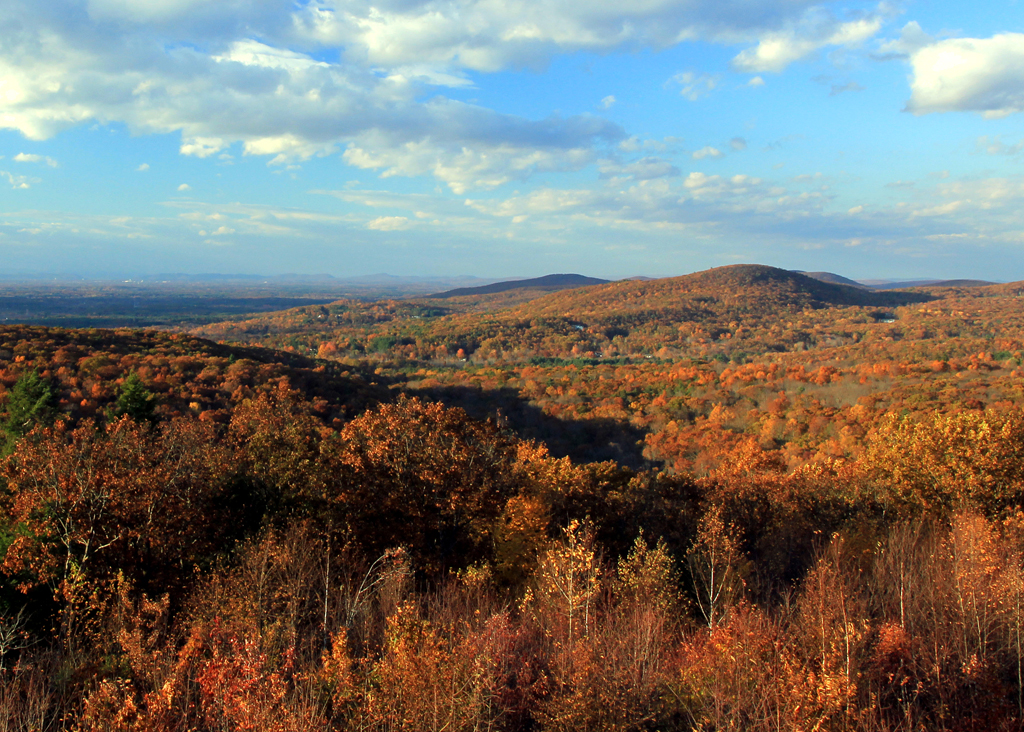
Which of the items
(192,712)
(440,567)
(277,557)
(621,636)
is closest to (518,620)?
(621,636)

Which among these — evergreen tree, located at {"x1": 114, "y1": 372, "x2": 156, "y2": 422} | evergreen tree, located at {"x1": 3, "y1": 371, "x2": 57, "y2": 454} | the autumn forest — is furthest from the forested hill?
evergreen tree, located at {"x1": 3, "y1": 371, "x2": 57, "y2": 454}

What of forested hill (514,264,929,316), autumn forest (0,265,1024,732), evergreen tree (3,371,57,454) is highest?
forested hill (514,264,929,316)

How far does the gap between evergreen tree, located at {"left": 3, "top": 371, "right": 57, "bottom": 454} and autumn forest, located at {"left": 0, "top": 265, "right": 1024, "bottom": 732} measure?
0.16 metres

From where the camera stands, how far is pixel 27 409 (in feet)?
77.7

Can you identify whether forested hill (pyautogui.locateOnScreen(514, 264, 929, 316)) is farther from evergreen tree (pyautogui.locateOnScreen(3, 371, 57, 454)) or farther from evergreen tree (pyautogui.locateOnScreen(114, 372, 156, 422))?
evergreen tree (pyautogui.locateOnScreen(3, 371, 57, 454))

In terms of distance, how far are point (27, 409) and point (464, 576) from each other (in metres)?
20.5

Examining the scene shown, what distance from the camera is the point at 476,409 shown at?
193 feet

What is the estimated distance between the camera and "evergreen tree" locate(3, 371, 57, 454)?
72.6 ft

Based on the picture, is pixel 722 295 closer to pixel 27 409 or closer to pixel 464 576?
pixel 27 409

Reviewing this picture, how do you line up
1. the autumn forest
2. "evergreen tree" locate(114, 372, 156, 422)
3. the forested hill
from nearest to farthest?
the autumn forest, "evergreen tree" locate(114, 372, 156, 422), the forested hill

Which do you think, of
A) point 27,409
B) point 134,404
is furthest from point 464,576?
point 27,409

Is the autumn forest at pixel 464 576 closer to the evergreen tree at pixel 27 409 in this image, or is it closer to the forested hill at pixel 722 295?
the evergreen tree at pixel 27 409

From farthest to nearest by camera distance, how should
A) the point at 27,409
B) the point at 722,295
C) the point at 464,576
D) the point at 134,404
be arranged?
the point at 722,295, the point at 134,404, the point at 27,409, the point at 464,576

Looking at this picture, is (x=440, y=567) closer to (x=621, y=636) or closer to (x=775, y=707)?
(x=621, y=636)
